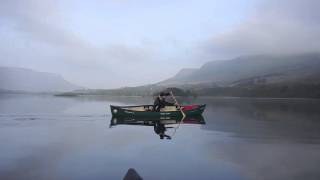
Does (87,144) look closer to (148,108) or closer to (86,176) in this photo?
(86,176)

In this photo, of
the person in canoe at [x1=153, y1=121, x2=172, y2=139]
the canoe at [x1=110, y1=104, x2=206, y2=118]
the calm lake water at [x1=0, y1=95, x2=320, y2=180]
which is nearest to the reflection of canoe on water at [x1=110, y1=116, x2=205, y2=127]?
the canoe at [x1=110, y1=104, x2=206, y2=118]

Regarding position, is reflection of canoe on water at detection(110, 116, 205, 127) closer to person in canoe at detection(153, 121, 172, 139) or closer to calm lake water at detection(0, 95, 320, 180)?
person in canoe at detection(153, 121, 172, 139)

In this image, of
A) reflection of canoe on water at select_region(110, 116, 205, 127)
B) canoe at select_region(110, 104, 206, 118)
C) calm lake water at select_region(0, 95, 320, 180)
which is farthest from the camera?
canoe at select_region(110, 104, 206, 118)

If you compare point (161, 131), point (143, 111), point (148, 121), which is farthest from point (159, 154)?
point (148, 121)

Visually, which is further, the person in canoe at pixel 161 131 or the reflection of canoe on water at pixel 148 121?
the reflection of canoe on water at pixel 148 121

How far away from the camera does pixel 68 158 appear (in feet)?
72.7

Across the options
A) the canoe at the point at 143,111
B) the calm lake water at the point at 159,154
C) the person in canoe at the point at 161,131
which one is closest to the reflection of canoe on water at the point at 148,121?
the canoe at the point at 143,111

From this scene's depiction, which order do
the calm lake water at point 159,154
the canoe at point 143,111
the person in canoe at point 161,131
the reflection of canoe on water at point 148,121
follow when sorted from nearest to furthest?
the calm lake water at point 159,154 → the person in canoe at point 161,131 → the reflection of canoe on water at point 148,121 → the canoe at point 143,111

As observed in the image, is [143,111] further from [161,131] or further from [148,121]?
[161,131]

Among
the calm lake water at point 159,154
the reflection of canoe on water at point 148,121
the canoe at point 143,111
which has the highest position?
the canoe at point 143,111

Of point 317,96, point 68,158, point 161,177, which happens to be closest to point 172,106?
point 68,158

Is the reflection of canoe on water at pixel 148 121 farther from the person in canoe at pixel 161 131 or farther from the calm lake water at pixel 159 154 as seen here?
the calm lake water at pixel 159 154

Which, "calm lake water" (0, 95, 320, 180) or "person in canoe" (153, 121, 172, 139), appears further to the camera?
"person in canoe" (153, 121, 172, 139)

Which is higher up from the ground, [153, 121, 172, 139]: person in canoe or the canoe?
the canoe
